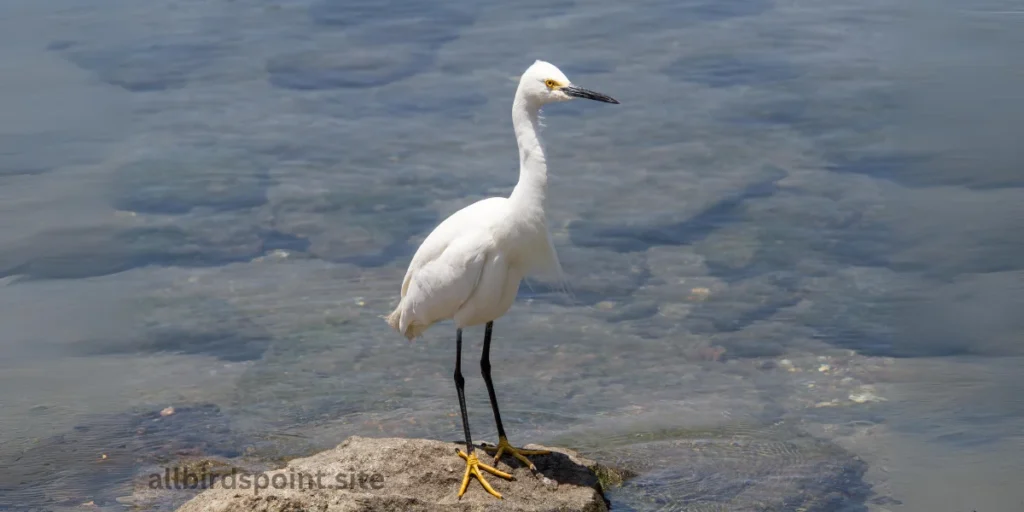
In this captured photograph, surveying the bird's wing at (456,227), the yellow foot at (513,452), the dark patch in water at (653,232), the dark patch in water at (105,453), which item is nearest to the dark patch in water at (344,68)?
the dark patch in water at (653,232)

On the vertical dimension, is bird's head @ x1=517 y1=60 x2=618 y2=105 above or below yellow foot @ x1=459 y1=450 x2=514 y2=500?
above

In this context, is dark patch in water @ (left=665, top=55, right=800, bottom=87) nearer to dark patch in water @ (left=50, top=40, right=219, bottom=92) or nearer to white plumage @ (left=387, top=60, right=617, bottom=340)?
dark patch in water @ (left=50, top=40, right=219, bottom=92)

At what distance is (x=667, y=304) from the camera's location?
30.1 ft

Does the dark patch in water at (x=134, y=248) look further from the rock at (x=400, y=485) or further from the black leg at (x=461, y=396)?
the rock at (x=400, y=485)

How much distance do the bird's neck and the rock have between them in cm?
137

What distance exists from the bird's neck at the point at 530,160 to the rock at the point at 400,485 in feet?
4.51

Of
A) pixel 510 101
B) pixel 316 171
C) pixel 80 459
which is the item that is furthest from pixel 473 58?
pixel 80 459

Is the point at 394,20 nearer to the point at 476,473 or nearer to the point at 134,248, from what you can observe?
the point at 134,248

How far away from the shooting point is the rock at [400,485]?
212 inches

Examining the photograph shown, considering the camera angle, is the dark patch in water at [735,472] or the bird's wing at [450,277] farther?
the dark patch in water at [735,472]

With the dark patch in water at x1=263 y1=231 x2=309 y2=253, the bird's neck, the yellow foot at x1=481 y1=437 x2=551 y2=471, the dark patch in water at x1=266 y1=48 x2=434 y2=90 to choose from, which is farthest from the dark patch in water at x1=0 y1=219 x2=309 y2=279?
the bird's neck

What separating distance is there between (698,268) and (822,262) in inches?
39.4

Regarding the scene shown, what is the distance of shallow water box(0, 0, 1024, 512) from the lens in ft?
25.1

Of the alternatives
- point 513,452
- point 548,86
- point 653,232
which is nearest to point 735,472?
point 513,452
